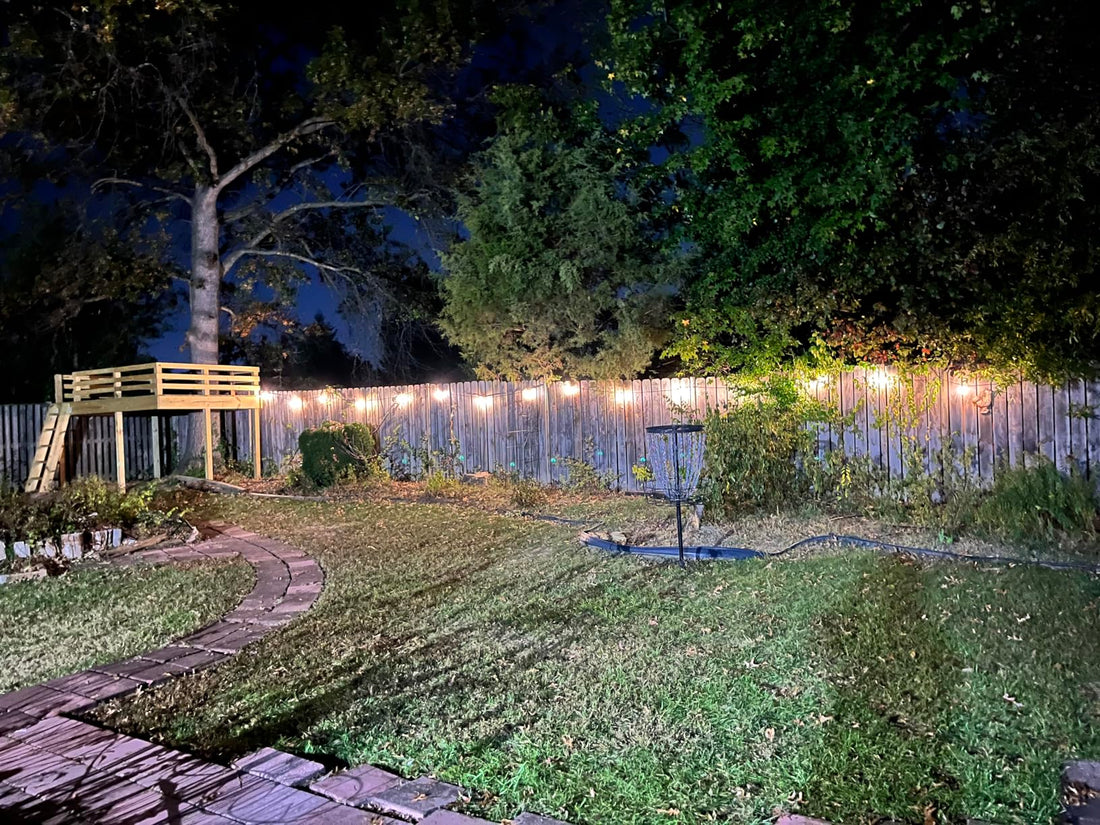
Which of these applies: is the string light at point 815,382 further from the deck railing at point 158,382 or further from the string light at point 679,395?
the deck railing at point 158,382

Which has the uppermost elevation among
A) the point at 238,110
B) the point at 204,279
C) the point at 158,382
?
the point at 238,110

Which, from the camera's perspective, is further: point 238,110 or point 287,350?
point 287,350

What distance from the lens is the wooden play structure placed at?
46.3 feet

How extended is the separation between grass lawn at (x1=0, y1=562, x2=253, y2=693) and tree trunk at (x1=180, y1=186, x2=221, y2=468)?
10609 mm

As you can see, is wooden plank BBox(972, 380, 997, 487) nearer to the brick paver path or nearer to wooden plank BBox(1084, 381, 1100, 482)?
wooden plank BBox(1084, 381, 1100, 482)

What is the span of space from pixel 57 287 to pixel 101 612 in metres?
13.2

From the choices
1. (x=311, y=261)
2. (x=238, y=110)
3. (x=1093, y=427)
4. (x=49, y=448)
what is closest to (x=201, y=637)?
(x=1093, y=427)

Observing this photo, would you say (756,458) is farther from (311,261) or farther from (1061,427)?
(311,261)

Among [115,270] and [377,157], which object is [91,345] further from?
[377,157]

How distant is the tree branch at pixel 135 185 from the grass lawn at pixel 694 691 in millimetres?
14144

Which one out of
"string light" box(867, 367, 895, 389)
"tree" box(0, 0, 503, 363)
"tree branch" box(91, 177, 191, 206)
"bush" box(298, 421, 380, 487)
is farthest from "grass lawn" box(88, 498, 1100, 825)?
"tree branch" box(91, 177, 191, 206)

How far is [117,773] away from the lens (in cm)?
328

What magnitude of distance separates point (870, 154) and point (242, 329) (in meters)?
14.9

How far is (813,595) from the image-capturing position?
18.4 feet
